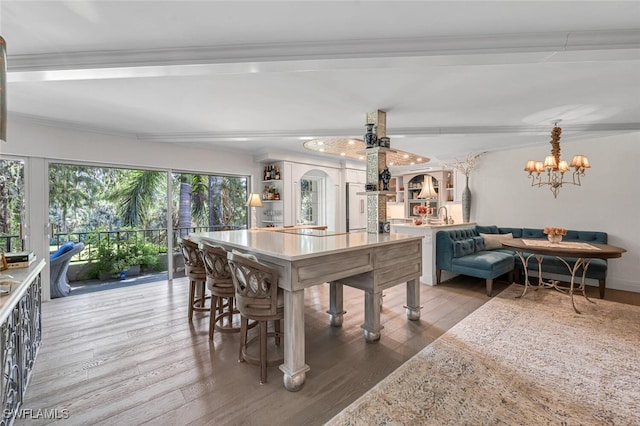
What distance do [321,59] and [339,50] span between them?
0.45 feet

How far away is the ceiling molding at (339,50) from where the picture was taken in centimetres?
186

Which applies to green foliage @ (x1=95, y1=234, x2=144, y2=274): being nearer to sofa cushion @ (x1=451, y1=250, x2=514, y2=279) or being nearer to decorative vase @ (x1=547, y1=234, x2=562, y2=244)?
sofa cushion @ (x1=451, y1=250, x2=514, y2=279)

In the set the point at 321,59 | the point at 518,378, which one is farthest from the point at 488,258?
the point at 321,59

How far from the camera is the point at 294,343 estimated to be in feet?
6.63

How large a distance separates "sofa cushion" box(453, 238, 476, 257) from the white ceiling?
1975 millimetres

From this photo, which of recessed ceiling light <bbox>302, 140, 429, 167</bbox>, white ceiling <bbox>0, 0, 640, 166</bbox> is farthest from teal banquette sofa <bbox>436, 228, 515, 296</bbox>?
white ceiling <bbox>0, 0, 640, 166</bbox>

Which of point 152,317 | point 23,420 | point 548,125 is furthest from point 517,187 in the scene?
point 23,420

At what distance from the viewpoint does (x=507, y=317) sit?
3266 mm

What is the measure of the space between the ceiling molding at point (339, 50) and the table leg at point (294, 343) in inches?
66.9

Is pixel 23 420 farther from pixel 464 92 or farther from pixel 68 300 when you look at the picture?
pixel 464 92

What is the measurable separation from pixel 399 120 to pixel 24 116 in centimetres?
476

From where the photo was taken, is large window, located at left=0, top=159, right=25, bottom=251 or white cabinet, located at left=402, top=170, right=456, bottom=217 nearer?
large window, located at left=0, top=159, right=25, bottom=251

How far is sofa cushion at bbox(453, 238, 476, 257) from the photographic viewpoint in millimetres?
4484

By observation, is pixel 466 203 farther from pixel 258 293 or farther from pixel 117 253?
pixel 117 253
